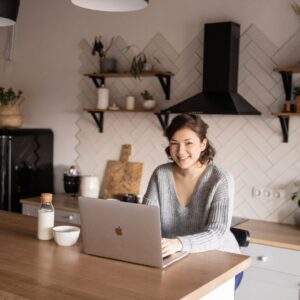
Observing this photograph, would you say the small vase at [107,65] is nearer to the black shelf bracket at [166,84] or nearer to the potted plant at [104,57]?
the potted plant at [104,57]

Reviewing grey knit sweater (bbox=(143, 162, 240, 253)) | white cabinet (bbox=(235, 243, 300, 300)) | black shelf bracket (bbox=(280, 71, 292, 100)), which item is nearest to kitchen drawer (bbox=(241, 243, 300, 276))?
white cabinet (bbox=(235, 243, 300, 300))

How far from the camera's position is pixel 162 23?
395 centimetres

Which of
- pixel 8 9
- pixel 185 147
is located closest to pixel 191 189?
pixel 185 147

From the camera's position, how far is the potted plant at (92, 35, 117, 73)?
4102 millimetres

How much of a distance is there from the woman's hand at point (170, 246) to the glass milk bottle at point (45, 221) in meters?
0.56

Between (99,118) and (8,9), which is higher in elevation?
(8,9)

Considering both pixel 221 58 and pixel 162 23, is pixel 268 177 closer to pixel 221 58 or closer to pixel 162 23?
pixel 221 58

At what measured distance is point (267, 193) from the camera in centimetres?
354

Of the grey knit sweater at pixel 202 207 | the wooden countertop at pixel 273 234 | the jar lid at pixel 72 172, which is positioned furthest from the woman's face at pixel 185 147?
the jar lid at pixel 72 172

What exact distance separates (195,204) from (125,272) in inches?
29.8

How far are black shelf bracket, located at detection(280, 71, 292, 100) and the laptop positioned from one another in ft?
5.81

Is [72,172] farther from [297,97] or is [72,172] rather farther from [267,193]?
[297,97]

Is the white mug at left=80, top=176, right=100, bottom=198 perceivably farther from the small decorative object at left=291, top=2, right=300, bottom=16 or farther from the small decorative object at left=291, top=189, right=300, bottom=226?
the small decorative object at left=291, top=2, right=300, bottom=16

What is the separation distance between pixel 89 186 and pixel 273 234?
162 cm
